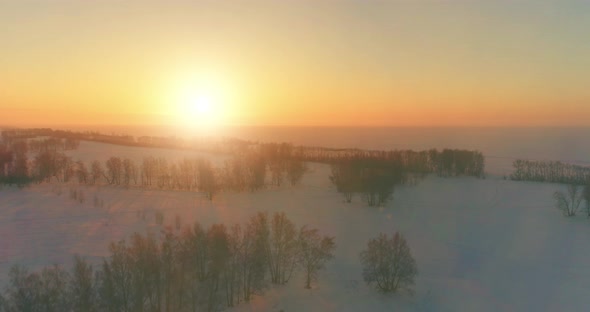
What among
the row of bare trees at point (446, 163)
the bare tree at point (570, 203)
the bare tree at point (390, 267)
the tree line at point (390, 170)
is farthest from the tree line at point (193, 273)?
the row of bare trees at point (446, 163)

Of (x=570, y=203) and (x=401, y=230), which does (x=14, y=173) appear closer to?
(x=401, y=230)

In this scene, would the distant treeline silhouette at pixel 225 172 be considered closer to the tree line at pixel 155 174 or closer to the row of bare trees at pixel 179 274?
the tree line at pixel 155 174

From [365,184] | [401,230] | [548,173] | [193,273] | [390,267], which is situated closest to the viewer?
[193,273]

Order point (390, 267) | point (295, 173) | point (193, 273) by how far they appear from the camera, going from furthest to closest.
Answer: point (295, 173)
point (390, 267)
point (193, 273)

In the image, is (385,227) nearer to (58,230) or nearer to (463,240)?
(463,240)

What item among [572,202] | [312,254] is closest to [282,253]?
[312,254]

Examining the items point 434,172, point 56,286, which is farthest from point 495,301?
point 434,172
